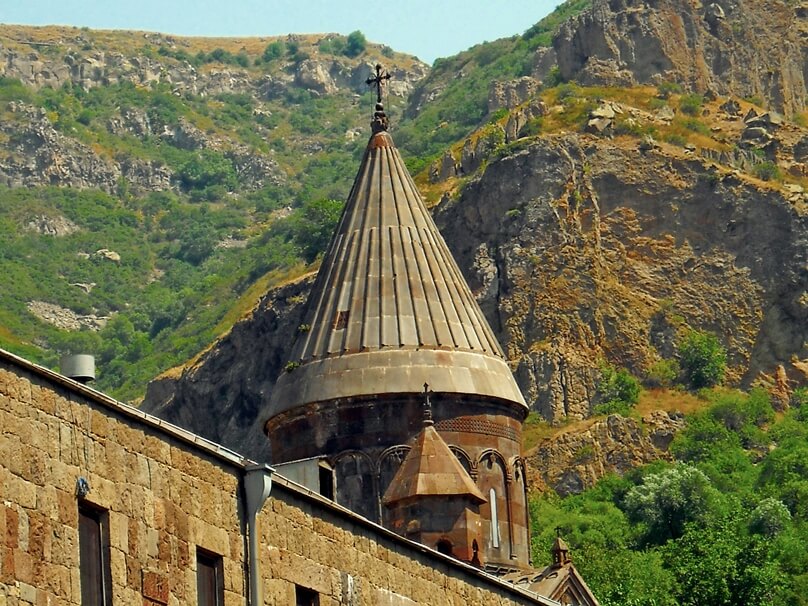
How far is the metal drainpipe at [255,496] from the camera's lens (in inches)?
954

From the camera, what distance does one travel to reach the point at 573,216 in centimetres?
11631

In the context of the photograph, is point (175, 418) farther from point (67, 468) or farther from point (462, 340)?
point (67, 468)

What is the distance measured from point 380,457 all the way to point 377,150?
767 centimetres

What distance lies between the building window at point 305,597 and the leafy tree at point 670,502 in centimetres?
6576

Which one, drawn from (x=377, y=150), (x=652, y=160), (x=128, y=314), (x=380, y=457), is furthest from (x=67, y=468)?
(x=128, y=314)

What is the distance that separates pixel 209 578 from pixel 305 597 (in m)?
1.72

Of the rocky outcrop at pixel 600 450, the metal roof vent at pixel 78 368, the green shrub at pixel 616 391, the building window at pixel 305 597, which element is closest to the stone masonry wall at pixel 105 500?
the metal roof vent at pixel 78 368

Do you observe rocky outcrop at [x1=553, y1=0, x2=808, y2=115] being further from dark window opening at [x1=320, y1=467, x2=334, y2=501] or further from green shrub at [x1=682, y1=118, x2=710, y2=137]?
dark window opening at [x1=320, y1=467, x2=334, y2=501]

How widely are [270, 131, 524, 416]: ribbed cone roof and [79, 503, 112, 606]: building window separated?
768 inches

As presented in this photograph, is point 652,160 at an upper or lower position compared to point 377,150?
lower

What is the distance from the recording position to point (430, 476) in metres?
39.2

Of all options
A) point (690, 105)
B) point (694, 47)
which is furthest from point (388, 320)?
point (694, 47)

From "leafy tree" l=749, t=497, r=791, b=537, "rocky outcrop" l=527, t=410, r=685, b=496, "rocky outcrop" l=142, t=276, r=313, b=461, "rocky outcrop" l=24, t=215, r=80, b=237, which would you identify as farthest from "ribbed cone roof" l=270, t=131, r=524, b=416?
"rocky outcrop" l=24, t=215, r=80, b=237

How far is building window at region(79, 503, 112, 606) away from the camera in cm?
2184
